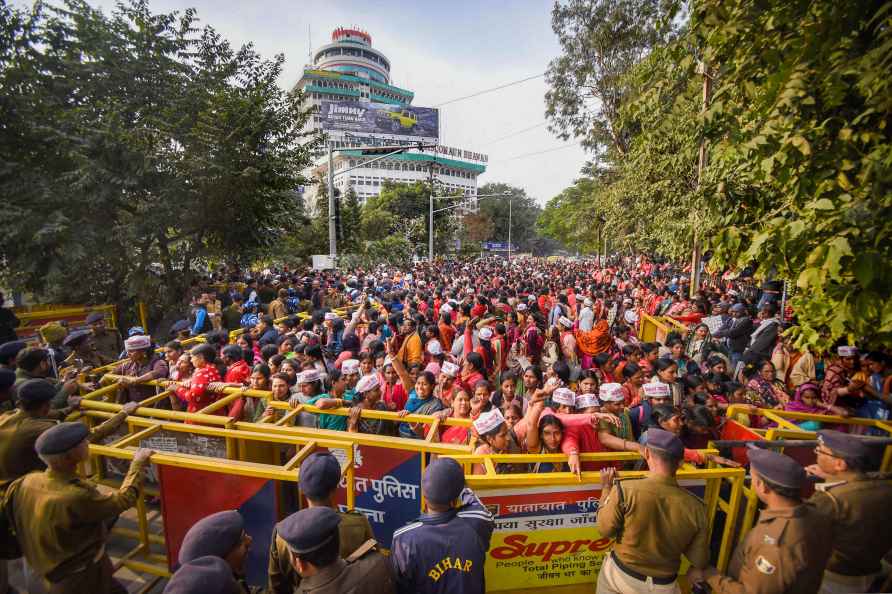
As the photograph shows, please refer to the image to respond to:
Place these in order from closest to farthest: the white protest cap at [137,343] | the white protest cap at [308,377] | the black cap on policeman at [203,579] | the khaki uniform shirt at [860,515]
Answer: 1. the black cap on policeman at [203,579]
2. the khaki uniform shirt at [860,515]
3. the white protest cap at [308,377]
4. the white protest cap at [137,343]

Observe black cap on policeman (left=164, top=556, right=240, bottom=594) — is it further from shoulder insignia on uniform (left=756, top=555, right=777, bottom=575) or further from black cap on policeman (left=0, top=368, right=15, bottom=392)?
black cap on policeman (left=0, top=368, right=15, bottom=392)

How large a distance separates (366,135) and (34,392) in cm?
6661

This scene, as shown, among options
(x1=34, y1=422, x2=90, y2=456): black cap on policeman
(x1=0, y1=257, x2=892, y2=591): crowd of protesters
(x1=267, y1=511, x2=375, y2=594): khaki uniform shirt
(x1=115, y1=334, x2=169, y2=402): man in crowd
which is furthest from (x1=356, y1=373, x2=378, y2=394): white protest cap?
(x1=115, y1=334, x2=169, y2=402): man in crowd

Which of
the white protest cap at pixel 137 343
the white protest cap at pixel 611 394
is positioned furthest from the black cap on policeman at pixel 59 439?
the white protest cap at pixel 611 394

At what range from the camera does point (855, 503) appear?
250cm

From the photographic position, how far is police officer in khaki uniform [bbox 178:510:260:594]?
71.2 inches

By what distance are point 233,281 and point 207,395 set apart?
44.1 ft

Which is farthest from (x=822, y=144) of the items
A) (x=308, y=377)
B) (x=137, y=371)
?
(x=137, y=371)

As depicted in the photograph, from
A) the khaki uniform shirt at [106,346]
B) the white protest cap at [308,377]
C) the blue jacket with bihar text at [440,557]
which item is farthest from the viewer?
the khaki uniform shirt at [106,346]

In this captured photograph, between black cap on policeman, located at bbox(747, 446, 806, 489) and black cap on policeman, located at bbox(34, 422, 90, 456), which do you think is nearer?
black cap on policeman, located at bbox(747, 446, 806, 489)

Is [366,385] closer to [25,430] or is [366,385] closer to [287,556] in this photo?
[287,556]

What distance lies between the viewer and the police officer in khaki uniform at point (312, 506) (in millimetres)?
2213

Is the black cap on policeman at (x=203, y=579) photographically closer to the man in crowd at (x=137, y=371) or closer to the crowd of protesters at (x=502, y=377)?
the crowd of protesters at (x=502, y=377)

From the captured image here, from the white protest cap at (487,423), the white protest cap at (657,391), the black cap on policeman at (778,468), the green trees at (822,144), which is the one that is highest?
the green trees at (822,144)
